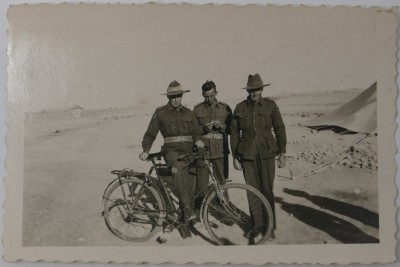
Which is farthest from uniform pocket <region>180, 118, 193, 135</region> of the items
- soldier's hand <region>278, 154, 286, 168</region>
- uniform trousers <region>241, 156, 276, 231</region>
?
soldier's hand <region>278, 154, 286, 168</region>

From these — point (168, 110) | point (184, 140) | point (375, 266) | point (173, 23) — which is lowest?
point (375, 266)

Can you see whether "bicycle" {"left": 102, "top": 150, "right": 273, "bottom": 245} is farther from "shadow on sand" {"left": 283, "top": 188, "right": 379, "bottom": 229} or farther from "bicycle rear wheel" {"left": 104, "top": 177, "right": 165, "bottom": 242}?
"shadow on sand" {"left": 283, "top": 188, "right": 379, "bottom": 229}

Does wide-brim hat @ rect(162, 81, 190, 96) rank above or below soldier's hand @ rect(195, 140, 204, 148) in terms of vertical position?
above

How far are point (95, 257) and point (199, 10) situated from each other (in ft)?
3.24

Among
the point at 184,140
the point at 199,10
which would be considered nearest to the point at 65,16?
the point at 199,10

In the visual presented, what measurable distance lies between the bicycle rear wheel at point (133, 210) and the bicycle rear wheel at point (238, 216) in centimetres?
19

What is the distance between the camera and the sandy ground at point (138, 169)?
180 cm

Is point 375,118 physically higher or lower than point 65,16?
lower

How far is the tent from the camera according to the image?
1.83 metres

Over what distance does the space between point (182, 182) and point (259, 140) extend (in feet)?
1.05

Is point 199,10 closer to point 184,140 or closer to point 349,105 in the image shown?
point 184,140

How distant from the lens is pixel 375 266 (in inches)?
70.7

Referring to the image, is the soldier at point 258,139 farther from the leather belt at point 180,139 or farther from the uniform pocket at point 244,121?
the leather belt at point 180,139

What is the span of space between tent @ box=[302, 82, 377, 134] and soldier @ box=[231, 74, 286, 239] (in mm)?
125
